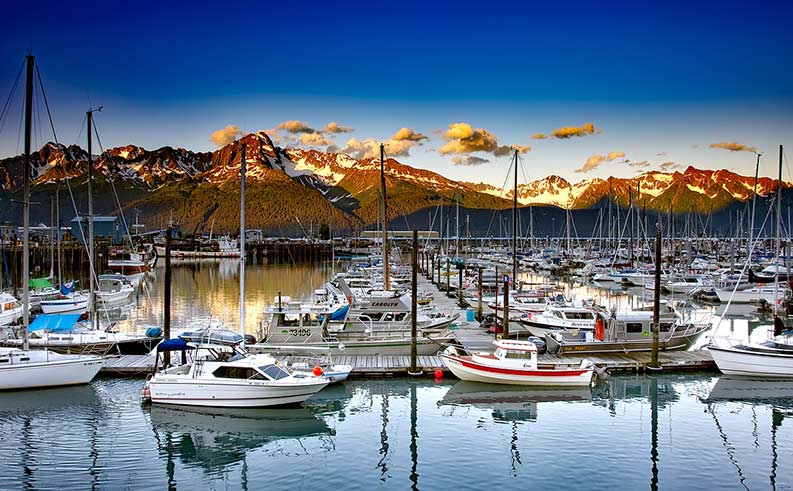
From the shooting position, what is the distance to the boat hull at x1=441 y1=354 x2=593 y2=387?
86.8ft

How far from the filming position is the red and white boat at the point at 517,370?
2644 centimetres

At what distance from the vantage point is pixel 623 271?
83.4 metres

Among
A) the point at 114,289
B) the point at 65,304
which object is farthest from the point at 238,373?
the point at 114,289

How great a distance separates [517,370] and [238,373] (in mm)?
10701

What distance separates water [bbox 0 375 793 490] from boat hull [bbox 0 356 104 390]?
1.27 ft

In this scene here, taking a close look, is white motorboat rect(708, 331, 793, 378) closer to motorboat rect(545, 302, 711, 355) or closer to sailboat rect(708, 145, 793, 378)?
sailboat rect(708, 145, 793, 378)

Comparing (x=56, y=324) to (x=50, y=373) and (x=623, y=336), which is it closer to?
(x=50, y=373)

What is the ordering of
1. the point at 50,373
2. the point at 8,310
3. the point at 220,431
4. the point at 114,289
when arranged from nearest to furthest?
the point at 220,431 < the point at 50,373 < the point at 8,310 < the point at 114,289

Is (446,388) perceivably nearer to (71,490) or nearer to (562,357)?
(562,357)

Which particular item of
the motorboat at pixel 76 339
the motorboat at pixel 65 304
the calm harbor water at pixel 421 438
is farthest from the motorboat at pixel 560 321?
the motorboat at pixel 65 304

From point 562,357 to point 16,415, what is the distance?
22056mm

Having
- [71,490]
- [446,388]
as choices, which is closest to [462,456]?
[446,388]

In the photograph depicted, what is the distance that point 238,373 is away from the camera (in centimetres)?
2372

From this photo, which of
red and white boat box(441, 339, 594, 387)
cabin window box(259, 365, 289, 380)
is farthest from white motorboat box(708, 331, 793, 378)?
cabin window box(259, 365, 289, 380)
